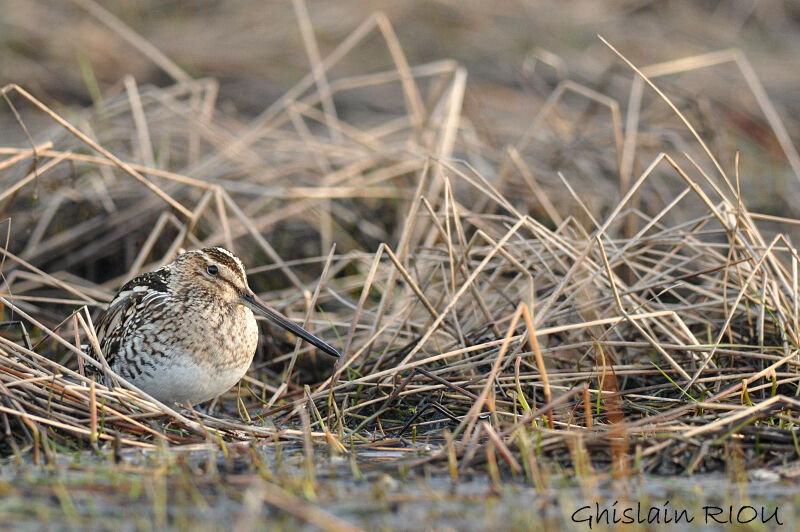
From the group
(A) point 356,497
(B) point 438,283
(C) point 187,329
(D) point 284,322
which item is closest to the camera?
(A) point 356,497

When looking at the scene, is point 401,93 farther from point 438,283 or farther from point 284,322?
point 284,322

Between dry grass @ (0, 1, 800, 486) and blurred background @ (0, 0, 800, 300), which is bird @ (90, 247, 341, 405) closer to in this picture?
dry grass @ (0, 1, 800, 486)

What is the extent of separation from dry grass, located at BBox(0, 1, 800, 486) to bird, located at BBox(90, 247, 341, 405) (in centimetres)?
18

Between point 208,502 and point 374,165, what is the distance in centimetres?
409

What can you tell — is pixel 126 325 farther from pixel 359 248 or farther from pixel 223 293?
pixel 359 248

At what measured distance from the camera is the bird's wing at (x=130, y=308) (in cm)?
465

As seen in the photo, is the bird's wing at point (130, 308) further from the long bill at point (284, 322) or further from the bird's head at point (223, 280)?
the long bill at point (284, 322)

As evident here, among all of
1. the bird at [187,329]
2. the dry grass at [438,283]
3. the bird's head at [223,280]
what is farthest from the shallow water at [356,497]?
the bird's head at [223,280]

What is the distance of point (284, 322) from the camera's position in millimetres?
4719

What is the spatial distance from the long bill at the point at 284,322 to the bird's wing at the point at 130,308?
39 cm

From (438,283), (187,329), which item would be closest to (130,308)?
(187,329)

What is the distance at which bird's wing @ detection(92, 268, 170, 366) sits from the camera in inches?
183

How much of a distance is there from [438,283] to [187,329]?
142 cm

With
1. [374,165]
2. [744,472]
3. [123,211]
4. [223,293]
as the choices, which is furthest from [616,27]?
[744,472]
